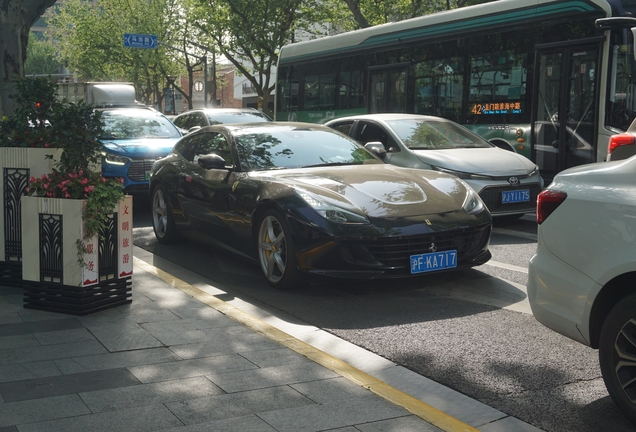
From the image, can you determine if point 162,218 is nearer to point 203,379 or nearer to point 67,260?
point 67,260

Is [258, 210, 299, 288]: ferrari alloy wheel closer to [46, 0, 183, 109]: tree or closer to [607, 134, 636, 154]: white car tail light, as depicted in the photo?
[607, 134, 636, 154]: white car tail light

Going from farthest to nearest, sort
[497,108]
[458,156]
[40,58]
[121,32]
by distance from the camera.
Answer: [40,58], [121,32], [497,108], [458,156]

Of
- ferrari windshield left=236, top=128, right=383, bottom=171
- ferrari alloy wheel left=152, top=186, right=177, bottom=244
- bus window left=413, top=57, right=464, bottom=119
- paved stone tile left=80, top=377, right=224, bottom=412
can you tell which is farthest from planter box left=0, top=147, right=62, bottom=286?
bus window left=413, top=57, right=464, bottom=119

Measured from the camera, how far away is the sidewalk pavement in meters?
3.81

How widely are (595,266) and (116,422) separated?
2.32 metres

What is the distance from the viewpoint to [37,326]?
5.59 meters

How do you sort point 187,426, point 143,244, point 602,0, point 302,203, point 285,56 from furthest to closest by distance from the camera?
1. point 285,56
2. point 602,0
3. point 143,244
4. point 302,203
5. point 187,426

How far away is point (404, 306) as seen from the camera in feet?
20.7

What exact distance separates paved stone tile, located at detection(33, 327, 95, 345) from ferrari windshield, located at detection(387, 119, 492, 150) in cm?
605

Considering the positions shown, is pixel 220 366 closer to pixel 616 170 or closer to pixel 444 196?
pixel 616 170

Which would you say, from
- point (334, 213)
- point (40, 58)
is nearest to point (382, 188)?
point (334, 213)

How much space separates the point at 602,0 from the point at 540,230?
8546mm

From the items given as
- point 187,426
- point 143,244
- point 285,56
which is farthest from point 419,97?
point 187,426

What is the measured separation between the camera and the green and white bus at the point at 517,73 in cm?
1168
